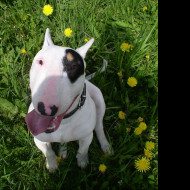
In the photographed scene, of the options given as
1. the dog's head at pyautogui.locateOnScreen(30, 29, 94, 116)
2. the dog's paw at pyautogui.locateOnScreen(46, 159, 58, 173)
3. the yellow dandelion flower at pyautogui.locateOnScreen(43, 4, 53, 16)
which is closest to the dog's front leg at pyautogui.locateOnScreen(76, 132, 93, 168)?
the dog's paw at pyautogui.locateOnScreen(46, 159, 58, 173)

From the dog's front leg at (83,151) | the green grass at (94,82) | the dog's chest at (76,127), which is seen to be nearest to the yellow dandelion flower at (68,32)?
the green grass at (94,82)

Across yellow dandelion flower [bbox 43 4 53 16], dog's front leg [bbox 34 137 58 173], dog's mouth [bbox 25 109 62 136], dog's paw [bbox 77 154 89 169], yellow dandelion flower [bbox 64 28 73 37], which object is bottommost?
→ dog's paw [bbox 77 154 89 169]

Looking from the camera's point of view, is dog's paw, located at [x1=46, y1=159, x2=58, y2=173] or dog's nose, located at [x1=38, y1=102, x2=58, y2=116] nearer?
dog's nose, located at [x1=38, y1=102, x2=58, y2=116]

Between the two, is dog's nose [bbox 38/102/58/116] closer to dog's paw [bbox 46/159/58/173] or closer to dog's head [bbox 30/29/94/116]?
dog's head [bbox 30/29/94/116]

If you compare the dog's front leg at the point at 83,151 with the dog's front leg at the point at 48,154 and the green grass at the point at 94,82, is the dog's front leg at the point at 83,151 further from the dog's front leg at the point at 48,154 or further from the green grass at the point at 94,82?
the dog's front leg at the point at 48,154

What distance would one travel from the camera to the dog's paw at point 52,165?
2.11 metres

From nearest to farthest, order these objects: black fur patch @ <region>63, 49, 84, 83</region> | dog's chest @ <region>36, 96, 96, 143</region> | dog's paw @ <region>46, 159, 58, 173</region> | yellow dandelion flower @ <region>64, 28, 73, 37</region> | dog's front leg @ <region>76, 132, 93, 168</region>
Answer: black fur patch @ <region>63, 49, 84, 83</region> → dog's chest @ <region>36, 96, 96, 143</region> → dog's front leg @ <region>76, 132, 93, 168</region> → dog's paw @ <region>46, 159, 58, 173</region> → yellow dandelion flower @ <region>64, 28, 73, 37</region>

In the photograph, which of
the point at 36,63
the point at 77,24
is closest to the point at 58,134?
the point at 36,63

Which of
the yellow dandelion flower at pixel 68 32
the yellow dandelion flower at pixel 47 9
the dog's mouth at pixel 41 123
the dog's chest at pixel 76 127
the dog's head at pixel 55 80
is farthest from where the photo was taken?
the yellow dandelion flower at pixel 47 9

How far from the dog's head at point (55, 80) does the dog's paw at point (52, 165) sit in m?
1.03

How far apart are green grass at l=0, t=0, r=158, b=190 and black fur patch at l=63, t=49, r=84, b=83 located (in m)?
1.06

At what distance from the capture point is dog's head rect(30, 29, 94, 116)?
3.81ft

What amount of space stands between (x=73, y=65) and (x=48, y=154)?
3.44 feet
